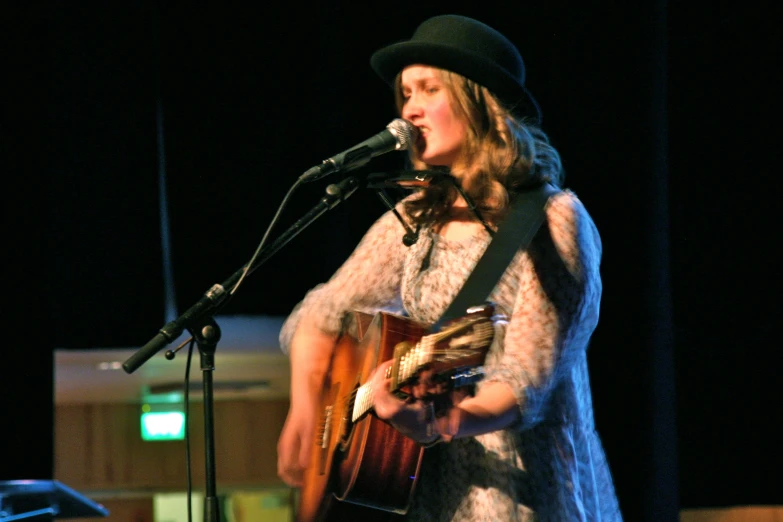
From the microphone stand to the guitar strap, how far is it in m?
0.34

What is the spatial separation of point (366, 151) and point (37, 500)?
2.16 m

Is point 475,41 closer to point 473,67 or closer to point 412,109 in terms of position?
point 473,67

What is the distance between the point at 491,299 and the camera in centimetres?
215

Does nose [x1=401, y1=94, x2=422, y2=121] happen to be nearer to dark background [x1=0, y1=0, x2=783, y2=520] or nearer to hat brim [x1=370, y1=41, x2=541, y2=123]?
hat brim [x1=370, y1=41, x2=541, y2=123]

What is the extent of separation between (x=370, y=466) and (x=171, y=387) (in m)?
8.02

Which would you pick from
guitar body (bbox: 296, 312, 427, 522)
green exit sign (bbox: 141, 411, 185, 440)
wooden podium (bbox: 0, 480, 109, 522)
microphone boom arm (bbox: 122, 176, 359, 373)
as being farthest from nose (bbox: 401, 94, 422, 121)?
green exit sign (bbox: 141, 411, 185, 440)

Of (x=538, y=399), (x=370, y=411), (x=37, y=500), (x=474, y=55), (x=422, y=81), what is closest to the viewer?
(x=538, y=399)

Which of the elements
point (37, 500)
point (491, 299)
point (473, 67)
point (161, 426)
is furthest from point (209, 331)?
point (161, 426)

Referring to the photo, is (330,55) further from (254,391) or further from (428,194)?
(254,391)

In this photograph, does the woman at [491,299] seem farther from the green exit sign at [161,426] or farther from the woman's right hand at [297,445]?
the green exit sign at [161,426]

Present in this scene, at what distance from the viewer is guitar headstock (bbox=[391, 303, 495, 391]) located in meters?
1.80

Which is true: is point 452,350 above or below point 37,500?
above

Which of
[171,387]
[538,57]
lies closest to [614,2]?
[538,57]

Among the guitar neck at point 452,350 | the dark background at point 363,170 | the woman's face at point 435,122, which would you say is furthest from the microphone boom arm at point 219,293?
the dark background at point 363,170
